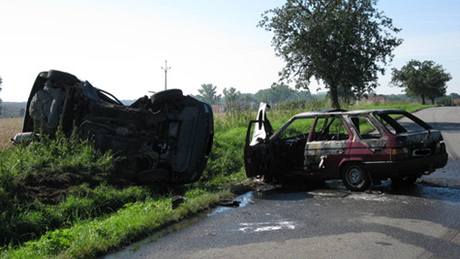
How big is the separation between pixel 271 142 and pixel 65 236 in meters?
5.18

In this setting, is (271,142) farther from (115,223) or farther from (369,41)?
(369,41)

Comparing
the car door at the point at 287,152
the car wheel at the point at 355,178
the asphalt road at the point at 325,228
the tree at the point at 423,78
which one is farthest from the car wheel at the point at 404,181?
the tree at the point at 423,78

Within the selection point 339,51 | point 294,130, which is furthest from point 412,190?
point 339,51

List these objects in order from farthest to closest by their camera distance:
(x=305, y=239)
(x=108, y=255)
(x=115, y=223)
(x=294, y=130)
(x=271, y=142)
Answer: (x=294, y=130) < (x=271, y=142) < (x=115, y=223) < (x=305, y=239) < (x=108, y=255)

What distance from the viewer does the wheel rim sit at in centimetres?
934

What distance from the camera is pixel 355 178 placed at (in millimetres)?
9445

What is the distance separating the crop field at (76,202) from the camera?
20.7 ft

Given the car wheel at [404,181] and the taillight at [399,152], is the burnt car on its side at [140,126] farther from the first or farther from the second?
the car wheel at [404,181]

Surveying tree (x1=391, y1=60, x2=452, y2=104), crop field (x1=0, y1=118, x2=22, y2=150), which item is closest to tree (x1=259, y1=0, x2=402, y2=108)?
crop field (x1=0, y1=118, x2=22, y2=150)

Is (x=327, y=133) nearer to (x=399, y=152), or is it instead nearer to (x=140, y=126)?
(x=399, y=152)

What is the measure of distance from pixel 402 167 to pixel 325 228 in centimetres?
258

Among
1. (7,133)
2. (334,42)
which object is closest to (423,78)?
(334,42)

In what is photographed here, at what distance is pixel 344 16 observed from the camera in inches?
1136

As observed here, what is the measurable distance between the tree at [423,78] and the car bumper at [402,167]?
7111 cm
